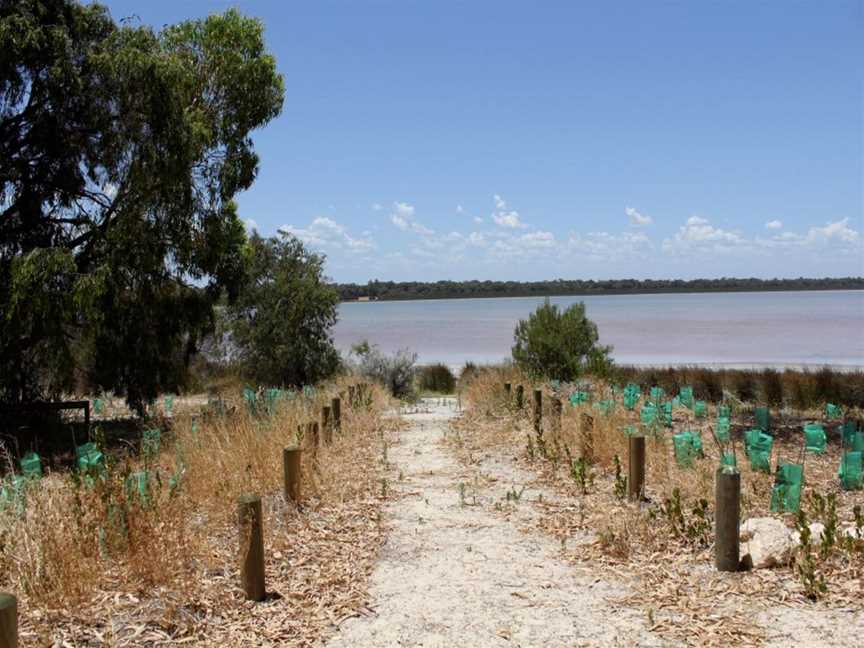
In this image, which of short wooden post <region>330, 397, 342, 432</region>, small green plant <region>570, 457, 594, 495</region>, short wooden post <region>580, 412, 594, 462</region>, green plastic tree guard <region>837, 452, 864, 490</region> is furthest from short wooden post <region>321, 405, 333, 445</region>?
green plastic tree guard <region>837, 452, 864, 490</region>

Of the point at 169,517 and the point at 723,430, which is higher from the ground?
the point at 169,517

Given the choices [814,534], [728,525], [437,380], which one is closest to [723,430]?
[814,534]

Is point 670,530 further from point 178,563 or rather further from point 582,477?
point 178,563

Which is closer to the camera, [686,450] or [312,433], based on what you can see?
[686,450]

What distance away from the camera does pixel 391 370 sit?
2031 centimetres

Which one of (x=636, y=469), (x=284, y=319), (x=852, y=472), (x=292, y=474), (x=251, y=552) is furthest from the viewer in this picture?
(x=284, y=319)

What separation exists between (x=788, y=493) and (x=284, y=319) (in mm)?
15030

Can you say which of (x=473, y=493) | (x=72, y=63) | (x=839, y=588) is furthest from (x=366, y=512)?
(x=72, y=63)

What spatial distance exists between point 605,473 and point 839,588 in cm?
348

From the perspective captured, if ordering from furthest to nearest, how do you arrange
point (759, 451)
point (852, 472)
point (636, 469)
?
point (759, 451) < point (852, 472) < point (636, 469)

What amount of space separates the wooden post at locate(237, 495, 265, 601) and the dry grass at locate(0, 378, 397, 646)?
0.09 metres

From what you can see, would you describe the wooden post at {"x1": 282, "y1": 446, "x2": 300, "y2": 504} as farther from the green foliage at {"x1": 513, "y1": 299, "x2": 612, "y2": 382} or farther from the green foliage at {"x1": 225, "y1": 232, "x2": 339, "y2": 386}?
the green foliage at {"x1": 225, "y1": 232, "x2": 339, "y2": 386}

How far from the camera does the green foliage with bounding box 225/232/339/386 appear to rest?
19672 millimetres

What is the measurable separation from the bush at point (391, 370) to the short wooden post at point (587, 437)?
11.6 m
